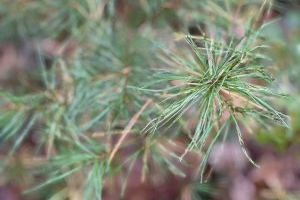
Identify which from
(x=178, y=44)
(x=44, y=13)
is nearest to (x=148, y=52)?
(x=178, y=44)

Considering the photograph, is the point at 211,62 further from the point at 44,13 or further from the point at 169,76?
the point at 44,13

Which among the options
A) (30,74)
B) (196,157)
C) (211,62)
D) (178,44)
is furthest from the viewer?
(30,74)

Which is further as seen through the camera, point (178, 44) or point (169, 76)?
point (178, 44)

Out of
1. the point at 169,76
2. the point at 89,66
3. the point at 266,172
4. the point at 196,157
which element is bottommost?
the point at 266,172

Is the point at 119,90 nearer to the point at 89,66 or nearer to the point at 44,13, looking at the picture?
the point at 89,66

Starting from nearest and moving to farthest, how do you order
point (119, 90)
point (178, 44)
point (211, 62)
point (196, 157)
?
point (211, 62), point (119, 90), point (178, 44), point (196, 157)

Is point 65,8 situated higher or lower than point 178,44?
higher

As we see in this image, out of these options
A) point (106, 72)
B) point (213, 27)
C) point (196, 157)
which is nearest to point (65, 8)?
point (106, 72)
